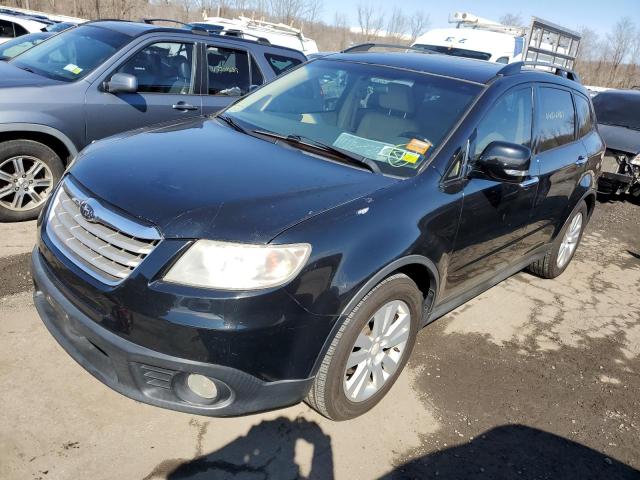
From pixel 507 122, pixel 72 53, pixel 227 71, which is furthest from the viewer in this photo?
pixel 227 71

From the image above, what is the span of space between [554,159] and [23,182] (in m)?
4.33

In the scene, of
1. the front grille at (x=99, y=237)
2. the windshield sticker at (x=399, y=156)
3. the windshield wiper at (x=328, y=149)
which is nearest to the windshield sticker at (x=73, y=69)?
the windshield wiper at (x=328, y=149)

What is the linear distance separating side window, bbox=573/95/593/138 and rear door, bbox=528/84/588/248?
0.15 metres

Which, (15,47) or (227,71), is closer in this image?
(227,71)

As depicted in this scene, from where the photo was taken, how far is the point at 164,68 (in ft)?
17.3

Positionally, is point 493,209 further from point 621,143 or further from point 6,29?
point 6,29

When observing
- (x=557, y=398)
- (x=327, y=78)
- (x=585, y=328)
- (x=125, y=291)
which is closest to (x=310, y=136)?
(x=327, y=78)

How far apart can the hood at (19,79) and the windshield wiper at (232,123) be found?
1979 mm

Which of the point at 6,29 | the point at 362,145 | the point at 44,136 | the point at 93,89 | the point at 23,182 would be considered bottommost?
the point at 23,182

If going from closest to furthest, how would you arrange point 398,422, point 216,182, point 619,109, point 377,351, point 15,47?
point 216,182
point 377,351
point 398,422
point 15,47
point 619,109

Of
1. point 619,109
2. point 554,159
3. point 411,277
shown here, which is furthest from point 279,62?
point 619,109

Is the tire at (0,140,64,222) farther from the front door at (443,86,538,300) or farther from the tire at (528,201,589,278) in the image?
the tire at (528,201,589,278)

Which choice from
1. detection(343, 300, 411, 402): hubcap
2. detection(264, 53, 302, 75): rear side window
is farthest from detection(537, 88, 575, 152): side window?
detection(264, 53, 302, 75): rear side window

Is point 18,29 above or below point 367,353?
above
